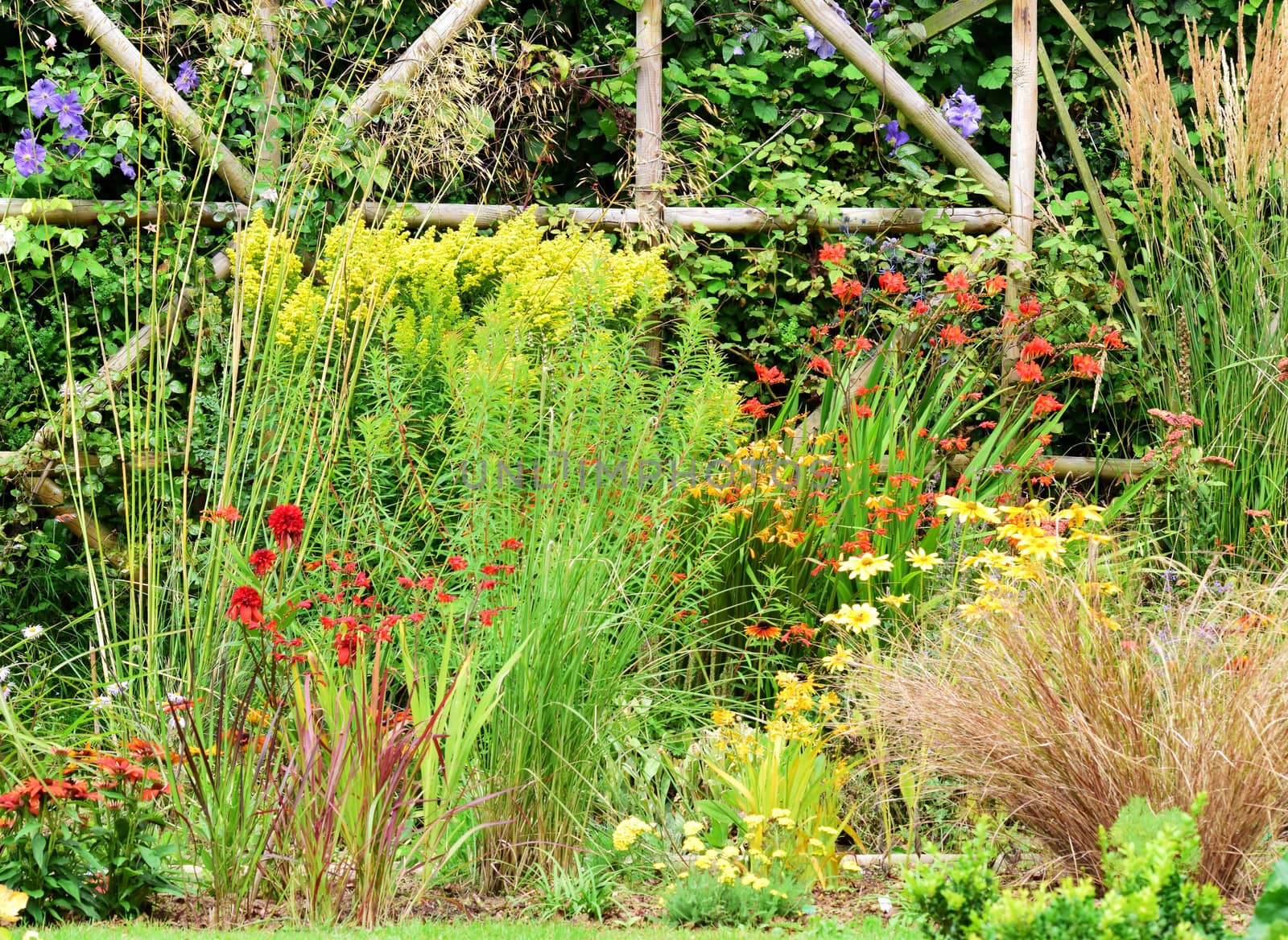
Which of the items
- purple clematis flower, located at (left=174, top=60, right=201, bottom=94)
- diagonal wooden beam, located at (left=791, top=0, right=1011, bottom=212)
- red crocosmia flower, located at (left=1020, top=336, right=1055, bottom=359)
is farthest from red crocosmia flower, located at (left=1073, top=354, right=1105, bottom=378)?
purple clematis flower, located at (left=174, top=60, right=201, bottom=94)

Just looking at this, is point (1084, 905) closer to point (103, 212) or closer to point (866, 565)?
point (866, 565)

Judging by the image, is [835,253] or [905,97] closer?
[835,253]

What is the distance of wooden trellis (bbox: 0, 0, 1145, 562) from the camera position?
4.30 meters

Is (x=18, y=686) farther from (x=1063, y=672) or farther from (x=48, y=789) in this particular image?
(x=1063, y=672)

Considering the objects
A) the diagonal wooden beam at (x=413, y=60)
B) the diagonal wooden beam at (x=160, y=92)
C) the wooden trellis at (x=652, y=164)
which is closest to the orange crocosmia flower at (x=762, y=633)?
the wooden trellis at (x=652, y=164)

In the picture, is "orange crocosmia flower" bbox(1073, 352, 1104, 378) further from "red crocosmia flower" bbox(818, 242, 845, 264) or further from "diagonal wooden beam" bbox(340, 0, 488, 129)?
"diagonal wooden beam" bbox(340, 0, 488, 129)

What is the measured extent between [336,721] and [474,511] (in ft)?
2.53

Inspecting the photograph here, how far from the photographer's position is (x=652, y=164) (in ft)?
15.7

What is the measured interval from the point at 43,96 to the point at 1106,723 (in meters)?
3.90

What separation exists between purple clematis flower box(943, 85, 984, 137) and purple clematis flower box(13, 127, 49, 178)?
132 inches

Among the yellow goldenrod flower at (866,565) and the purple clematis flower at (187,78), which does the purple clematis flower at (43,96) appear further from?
the yellow goldenrod flower at (866,565)

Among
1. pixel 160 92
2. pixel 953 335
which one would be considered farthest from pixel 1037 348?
pixel 160 92

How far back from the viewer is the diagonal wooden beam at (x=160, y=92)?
4238 mm

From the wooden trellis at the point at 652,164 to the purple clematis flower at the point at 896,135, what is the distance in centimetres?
6
